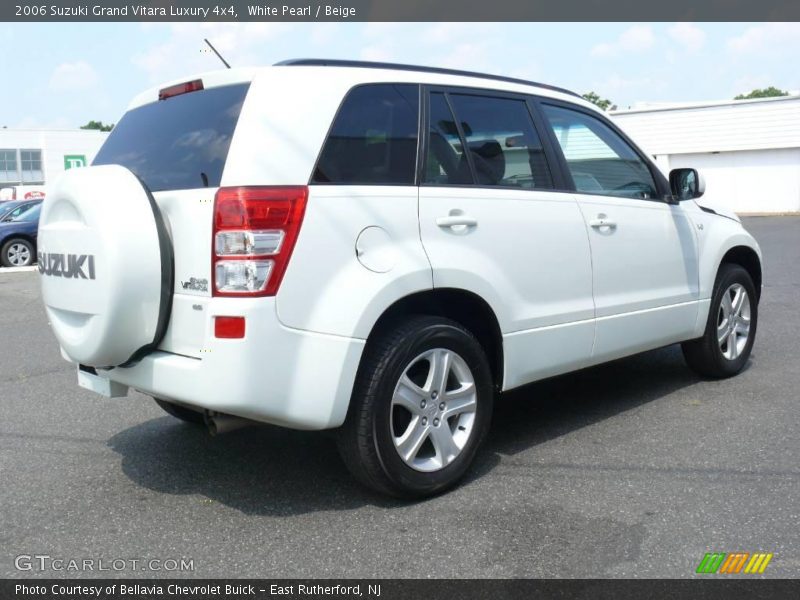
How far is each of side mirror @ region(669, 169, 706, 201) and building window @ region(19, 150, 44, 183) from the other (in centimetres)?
6860

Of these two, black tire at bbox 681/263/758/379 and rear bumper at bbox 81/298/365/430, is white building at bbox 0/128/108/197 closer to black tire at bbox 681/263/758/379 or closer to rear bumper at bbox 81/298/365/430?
black tire at bbox 681/263/758/379

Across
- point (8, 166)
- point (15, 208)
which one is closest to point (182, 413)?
point (15, 208)

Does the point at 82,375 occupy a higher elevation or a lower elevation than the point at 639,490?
higher

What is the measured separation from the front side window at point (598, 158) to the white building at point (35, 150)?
6401cm

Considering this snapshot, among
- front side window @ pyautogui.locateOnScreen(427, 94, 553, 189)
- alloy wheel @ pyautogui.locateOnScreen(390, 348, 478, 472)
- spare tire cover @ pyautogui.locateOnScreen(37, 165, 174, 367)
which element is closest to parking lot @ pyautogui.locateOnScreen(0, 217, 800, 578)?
alloy wheel @ pyautogui.locateOnScreen(390, 348, 478, 472)

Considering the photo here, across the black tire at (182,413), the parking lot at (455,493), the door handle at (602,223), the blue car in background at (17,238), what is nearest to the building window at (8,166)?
the blue car in background at (17,238)

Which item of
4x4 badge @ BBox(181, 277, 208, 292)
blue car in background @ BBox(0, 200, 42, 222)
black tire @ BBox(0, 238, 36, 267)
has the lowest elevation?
black tire @ BBox(0, 238, 36, 267)

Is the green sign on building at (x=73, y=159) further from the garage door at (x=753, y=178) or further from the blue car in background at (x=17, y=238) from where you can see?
the garage door at (x=753, y=178)

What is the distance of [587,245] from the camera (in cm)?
Answer: 445

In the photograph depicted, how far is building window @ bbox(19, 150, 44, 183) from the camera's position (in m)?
65.4

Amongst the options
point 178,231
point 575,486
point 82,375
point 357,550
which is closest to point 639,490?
point 575,486

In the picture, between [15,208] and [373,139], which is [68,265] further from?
[15,208]

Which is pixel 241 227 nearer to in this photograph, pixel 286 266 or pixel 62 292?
pixel 286 266

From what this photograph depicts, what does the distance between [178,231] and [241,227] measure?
1.19 ft
